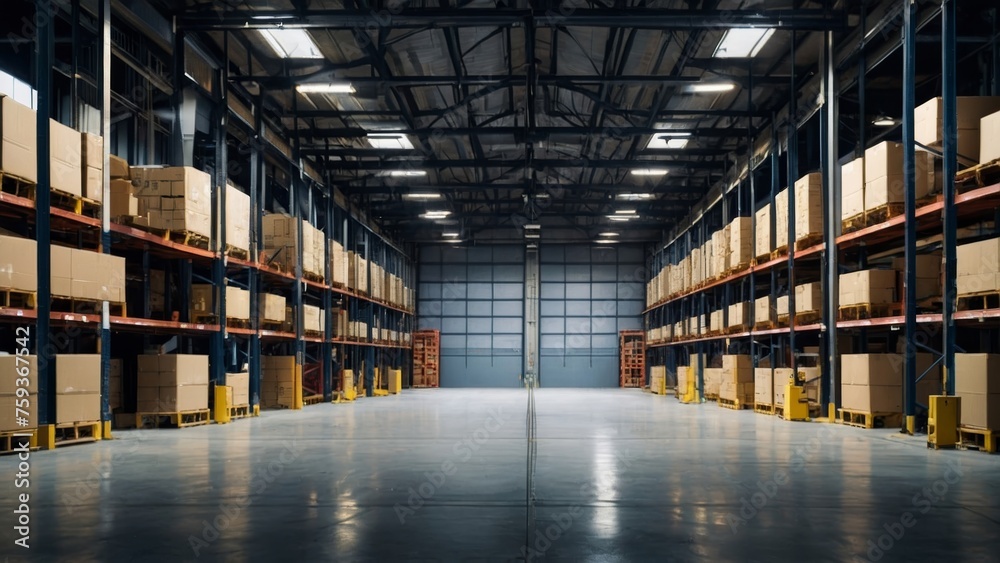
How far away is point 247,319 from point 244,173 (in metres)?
5.31

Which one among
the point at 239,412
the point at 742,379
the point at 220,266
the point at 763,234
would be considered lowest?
the point at 239,412

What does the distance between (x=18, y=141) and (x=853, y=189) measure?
11777 millimetres

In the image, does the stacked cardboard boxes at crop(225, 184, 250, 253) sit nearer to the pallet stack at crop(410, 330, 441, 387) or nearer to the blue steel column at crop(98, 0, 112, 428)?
the blue steel column at crop(98, 0, 112, 428)

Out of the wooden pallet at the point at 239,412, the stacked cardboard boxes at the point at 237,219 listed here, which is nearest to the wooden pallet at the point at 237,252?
the stacked cardboard boxes at the point at 237,219

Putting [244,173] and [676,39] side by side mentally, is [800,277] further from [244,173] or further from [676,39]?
[244,173]

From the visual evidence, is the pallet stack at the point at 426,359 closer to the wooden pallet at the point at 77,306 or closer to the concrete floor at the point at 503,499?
the concrete floor at the point at 503,499

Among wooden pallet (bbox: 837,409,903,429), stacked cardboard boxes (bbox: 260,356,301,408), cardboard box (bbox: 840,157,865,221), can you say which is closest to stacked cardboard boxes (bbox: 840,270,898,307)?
cardboard box (bbox: 840,157,865,221)

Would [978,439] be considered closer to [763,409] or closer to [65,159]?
[763,409]

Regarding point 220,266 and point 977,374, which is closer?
point 977,374

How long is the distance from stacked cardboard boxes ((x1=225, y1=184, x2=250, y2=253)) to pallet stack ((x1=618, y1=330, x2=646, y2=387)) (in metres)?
24.1

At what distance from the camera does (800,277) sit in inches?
757

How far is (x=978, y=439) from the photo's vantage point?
984 centimetres

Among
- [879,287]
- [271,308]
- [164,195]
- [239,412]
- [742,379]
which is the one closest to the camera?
[879,287]
